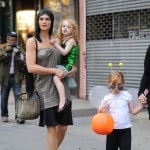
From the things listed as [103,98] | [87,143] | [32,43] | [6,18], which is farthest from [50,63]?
[6,18]

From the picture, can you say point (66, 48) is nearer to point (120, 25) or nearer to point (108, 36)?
point (120, 25)

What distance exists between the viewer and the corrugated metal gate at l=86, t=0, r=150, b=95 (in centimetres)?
1166

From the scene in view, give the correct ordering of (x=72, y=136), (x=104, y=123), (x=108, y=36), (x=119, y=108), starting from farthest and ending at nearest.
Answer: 1. (x=108, y=36)
2. (x=72, y=136)
3. (x=119, y=108)
4. (x=104, y=123)

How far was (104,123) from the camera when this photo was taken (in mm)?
5188

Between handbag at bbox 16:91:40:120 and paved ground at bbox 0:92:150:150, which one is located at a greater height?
handbag at bbox 16:91:40:120

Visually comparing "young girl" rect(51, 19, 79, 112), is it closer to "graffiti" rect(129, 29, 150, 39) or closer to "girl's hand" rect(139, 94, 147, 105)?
"girl's hand" rect(139, 94, 147, 105)

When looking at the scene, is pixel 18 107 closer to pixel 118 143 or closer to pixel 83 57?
pixel 118 143

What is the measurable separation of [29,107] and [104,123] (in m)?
1.00

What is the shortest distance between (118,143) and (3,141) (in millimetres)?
2946

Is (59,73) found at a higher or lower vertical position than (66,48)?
lower

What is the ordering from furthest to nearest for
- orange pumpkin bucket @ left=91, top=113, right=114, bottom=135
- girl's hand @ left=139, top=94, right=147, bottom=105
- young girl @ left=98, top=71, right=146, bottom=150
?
young girl @ left=98, top=71, right=146, bottom=150 → girl's hand @ left=139, top=94, right=147, bottom=105 → orange pumpkin bucket @ left=91, top=113, right=114, bottom=135


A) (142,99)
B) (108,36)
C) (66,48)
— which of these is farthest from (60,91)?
(108,36)

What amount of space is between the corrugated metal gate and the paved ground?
143cm

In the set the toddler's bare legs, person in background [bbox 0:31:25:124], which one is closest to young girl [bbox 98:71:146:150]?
the toddler's bare legs
